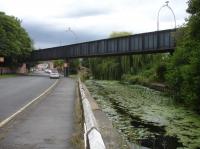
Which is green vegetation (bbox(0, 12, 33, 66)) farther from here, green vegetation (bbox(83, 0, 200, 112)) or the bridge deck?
green vegetation (bbox(83, 0, 200, 112))

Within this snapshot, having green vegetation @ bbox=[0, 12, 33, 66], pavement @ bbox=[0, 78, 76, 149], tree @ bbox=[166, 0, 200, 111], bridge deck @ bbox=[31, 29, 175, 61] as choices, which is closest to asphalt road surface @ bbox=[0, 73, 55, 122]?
pavement @ bbox=[0, 78, 76, 149]

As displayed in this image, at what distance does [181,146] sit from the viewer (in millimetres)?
15867

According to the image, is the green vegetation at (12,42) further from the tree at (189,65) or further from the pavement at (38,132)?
the pavement at (38,132)

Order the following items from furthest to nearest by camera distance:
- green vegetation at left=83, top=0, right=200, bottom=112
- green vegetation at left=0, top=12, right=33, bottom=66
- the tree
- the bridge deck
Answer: green vegetation at left=0, top=12, right=33, bottom=66 < the bridge deck < green vegetation at left=83, top=0, right=200, bottom=112 < the tree

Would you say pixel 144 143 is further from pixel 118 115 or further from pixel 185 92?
pixel 185 92

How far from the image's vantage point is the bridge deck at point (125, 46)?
5894 cm

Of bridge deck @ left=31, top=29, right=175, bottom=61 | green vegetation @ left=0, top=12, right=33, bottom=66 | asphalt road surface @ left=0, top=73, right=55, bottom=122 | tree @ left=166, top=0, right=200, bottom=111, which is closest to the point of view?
asphalt road surface @ left=0, top=73, right=55, bottom=122

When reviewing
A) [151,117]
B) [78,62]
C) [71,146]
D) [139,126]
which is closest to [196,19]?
[151,117]

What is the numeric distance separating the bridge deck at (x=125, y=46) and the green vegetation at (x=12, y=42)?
34.7 feet

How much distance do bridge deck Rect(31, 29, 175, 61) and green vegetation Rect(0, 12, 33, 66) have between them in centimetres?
1057

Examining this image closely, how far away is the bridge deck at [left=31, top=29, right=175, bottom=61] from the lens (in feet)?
193

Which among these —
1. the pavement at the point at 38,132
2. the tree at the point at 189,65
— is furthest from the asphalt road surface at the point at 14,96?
the tree at the point at 189,65

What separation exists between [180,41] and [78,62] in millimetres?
108085

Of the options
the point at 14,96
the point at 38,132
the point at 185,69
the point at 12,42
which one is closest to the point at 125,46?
the point at 185,69
